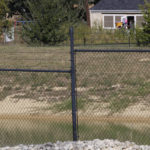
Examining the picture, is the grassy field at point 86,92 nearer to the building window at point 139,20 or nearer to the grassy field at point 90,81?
the grassy field at point 90,81

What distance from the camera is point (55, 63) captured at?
49.4 ft

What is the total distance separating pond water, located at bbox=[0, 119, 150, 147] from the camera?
869cm

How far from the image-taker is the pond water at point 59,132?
8.69m

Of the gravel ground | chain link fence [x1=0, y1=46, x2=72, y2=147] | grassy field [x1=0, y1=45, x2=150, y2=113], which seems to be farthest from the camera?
grassy field [x1=0, y1=45, x2=150, y2=113]

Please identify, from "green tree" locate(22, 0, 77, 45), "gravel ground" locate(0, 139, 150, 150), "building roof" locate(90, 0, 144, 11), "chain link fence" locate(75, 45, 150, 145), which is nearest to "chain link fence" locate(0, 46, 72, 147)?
"chain link fence" locate(75, 45, 150, 145)

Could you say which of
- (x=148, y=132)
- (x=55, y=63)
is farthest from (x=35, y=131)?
(x=55, y=63)

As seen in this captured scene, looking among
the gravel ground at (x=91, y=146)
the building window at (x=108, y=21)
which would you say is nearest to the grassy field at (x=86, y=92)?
the gravel ground at (x=91, y=146)

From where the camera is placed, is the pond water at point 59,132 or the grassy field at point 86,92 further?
the grassy field at point 86,92

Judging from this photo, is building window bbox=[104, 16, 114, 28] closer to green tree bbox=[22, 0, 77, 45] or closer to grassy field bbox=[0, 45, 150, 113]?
green tree bbox=[22, 0, 77, 45]

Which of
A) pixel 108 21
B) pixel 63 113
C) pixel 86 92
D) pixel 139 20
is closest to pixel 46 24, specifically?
pixel 86 92

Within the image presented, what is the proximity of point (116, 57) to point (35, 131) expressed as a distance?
6326mm

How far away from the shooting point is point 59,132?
30.4 ft

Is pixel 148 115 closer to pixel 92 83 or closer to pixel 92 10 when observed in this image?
pixel 92 83

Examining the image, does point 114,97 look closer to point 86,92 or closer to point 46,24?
point 86,92
